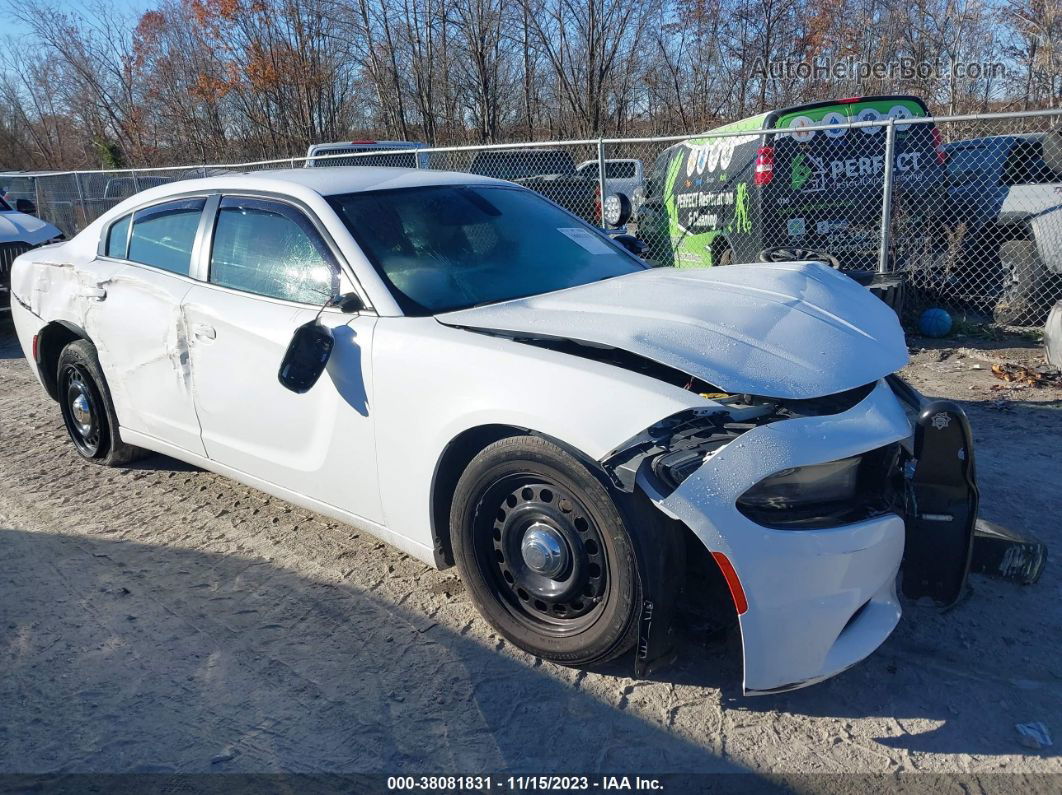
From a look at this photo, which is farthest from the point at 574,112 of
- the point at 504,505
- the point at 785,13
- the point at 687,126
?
the point at 504,505

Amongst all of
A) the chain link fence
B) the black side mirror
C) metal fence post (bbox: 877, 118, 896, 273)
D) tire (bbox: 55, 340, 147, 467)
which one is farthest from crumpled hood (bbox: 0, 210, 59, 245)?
metal fence post (bbox: 877, 118, 896, 273)

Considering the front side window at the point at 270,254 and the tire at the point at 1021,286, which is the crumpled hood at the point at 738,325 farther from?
the tire at the point at 1021,286

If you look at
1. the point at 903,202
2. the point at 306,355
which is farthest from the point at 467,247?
the point at 903,202

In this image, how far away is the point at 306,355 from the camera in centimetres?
333

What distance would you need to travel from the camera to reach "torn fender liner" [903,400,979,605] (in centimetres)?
281

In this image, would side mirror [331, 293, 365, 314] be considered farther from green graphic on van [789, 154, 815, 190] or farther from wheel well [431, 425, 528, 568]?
green graphic on van [789, 154, 815, 190]

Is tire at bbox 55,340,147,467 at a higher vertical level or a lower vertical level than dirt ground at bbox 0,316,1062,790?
higher

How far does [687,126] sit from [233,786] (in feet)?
71.2

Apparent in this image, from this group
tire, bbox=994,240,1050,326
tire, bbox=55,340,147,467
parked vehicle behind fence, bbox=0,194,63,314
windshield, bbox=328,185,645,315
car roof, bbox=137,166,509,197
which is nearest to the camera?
windshield, bbox=328,185,645,315

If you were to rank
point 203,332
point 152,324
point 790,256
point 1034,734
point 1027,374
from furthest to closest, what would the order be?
point 1027,374, point 790,256, point 152,324, point 203,332, point 1034,734

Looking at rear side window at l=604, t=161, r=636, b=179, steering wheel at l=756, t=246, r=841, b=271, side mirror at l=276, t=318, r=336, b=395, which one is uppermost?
rear side window at l=604, t=161, r=636, b=179

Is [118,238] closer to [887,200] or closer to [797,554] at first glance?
[797,554]

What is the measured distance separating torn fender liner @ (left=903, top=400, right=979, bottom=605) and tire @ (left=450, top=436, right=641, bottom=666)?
1021 mm

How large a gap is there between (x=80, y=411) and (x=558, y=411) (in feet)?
12.4
